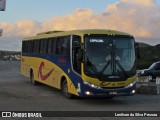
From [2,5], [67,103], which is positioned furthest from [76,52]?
[2,5]

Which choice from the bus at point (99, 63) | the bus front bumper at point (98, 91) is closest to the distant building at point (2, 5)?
the bus at point (99, 63)

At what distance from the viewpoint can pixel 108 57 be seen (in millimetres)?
16203

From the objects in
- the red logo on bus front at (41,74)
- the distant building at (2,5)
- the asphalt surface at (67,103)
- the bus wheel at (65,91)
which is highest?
the distant building at (2,5)

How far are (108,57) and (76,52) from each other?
4.81 feet

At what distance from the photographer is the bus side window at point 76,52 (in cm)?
1653

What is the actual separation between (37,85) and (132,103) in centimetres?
929

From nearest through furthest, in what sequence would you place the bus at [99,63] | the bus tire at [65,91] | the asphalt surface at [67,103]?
the asphalt surface at [67,103] → the bus at [99,63] → the bus tire at [65,91]

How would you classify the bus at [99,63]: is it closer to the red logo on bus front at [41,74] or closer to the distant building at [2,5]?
the red logo on bus front at [41,74]

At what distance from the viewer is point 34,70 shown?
24.3 m

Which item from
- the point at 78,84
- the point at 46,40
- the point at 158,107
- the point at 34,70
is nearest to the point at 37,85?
the point at 34,70

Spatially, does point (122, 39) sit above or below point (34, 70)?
above

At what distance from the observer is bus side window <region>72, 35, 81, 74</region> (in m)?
16.5

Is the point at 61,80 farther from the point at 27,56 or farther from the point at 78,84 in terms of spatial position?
the point at 27,56

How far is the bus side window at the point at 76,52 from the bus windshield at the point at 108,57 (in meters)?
0.49
